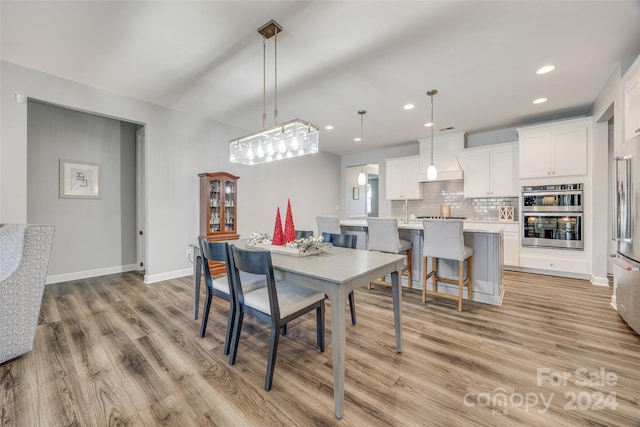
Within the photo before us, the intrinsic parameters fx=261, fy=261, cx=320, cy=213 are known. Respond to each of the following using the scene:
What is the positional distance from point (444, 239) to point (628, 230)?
1423 mm

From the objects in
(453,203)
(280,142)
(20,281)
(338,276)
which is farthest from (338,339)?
(453,203)

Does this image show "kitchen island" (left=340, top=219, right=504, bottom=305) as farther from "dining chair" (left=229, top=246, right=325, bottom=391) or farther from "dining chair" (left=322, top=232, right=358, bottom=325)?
"dining chair" (left=229, top=246, right=325, bottom=391)

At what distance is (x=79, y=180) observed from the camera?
399cm

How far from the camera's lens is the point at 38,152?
364 cm

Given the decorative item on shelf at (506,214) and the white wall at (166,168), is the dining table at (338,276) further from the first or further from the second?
the decorative item on shelf at (506,214)

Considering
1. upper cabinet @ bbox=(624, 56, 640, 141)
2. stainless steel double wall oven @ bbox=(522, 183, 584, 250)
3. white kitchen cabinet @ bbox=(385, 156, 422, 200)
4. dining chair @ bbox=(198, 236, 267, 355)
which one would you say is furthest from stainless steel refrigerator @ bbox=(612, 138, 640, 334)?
white kitchen cabinet @ bbox=(385, 156, 422, 200)

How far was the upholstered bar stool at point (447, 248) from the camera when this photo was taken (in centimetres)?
278

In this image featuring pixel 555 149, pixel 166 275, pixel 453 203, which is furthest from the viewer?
pixel 453 203

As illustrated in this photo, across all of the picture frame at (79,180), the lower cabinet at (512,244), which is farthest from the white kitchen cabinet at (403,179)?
the picture frame at (79,180)

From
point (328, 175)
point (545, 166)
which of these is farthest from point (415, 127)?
point (328, 175)

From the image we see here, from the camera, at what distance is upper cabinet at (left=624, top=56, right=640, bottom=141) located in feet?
7.55

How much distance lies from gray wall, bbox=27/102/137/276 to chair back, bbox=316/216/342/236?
3.34m

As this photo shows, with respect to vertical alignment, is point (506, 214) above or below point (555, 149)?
below

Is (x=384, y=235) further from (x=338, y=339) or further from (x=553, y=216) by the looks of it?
(x=553, y=216)
